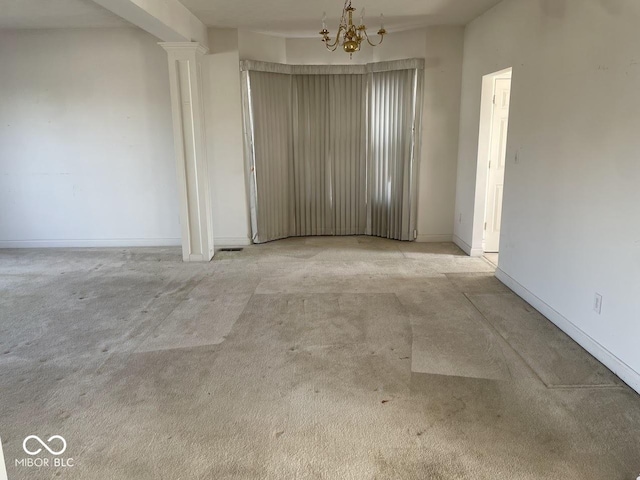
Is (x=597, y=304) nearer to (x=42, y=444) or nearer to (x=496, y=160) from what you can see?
(x=496, y=160)

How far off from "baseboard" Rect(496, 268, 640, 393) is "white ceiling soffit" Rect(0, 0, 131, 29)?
476 cm

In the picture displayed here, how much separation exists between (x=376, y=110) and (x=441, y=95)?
856 mm

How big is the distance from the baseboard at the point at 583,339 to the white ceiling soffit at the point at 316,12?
9.21 ft

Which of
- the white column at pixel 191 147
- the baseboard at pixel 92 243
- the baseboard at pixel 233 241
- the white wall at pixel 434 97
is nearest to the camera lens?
the white column at pixel 191 147

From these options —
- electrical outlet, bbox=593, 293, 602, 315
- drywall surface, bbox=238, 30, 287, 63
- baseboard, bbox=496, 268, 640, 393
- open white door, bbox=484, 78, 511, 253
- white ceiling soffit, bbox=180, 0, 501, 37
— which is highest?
white ceiling soffit, bbox=180, 0, 501, 37

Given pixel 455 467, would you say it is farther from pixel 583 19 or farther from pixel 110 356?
pixel 583 19

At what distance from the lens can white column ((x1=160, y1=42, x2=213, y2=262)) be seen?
496cm

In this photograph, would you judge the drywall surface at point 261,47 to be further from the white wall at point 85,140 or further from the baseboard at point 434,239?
the baseboard at point 434,239

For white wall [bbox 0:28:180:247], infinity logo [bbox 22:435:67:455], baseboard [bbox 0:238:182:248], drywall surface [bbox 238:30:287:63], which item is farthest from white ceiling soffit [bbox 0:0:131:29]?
infinity logo [bbox 22:435:67:455]

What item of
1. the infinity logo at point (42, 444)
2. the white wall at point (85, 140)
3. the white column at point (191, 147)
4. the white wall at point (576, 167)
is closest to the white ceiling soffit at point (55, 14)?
the white wall at point (85, 140)

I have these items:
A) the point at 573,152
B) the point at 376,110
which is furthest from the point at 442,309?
the point at 376,110

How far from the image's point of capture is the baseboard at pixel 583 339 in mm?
2651

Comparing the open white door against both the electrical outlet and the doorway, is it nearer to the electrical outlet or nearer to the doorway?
the doorway

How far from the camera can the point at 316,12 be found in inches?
190
